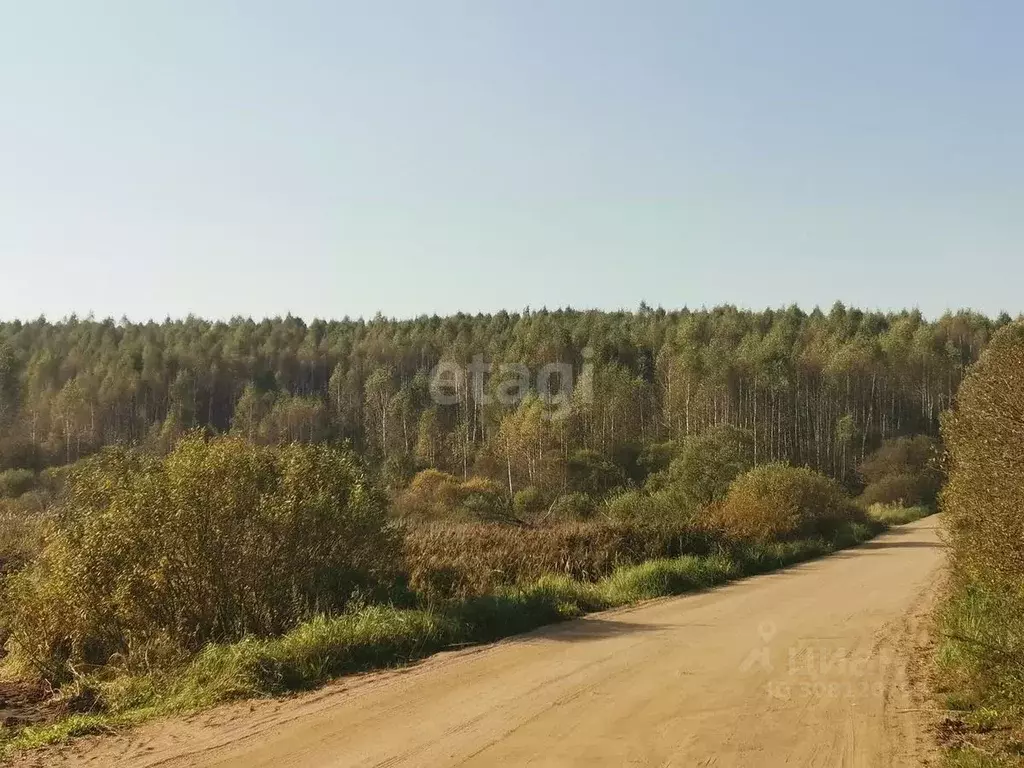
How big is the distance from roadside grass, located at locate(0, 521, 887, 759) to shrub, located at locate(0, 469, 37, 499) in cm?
5259

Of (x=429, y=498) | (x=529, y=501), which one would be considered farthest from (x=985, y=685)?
(x=529, y=501)

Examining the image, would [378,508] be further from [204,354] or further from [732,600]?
[204,354]

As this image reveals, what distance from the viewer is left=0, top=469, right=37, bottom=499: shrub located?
5709 cm

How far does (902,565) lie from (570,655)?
48.1 feet

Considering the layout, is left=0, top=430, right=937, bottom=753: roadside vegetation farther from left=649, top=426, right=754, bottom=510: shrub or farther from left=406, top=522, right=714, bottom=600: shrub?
left=649, top=426, right=754, bottom=510: shrub

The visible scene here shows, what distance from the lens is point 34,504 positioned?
43.7 metres

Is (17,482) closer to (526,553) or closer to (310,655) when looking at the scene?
(526,553)

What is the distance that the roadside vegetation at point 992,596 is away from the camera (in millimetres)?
7773

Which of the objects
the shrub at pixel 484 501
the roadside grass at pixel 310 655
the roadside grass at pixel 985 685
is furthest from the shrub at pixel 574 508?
the roadside grass at pixel 985 685

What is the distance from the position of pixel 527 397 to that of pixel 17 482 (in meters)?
38.9

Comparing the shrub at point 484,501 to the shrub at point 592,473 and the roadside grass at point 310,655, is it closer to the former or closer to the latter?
the shrub at point 592,473

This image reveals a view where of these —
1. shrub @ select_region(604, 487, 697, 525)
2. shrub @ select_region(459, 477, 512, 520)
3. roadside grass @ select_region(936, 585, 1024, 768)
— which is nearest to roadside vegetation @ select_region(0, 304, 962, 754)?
shrub @ select_region(604, 487, 697, 525)

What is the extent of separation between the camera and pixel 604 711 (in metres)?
8.51

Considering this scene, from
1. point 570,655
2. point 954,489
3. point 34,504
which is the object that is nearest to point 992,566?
point 954,489
